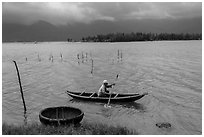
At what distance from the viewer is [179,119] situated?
59.9 feet

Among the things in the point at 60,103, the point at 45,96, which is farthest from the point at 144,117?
the point at 45,96

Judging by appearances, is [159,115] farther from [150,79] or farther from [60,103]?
[150,79]

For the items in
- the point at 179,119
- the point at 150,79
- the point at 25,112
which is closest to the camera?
the point at 179,119

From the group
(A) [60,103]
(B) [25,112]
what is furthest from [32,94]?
(B) [25,112]

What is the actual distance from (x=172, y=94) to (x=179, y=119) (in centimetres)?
813

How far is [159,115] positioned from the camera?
1920 cm

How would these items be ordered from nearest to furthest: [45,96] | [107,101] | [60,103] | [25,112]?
[25,112]
[107,101]
[60,103]
[45,96]

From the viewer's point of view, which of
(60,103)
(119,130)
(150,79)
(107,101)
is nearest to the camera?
(119,130)

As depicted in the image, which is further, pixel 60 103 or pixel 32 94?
pixel 32 94

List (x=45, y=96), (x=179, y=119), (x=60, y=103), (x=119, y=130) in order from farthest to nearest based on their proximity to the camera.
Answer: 1. (x=45, y=96)
2. (x=60, y=103)
3. (x=179, y=119)
4. (x=119, y=130)

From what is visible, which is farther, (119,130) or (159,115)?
(159,115)

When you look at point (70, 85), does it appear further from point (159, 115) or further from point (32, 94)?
point (159, 115)

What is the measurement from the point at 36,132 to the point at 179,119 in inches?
419

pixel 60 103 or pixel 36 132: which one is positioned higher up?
pixel 36 132
